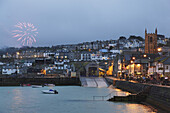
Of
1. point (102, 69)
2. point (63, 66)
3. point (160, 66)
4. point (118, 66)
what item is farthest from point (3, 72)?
point (160, 66)

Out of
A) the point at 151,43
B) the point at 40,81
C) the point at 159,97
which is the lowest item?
the point at 159,97

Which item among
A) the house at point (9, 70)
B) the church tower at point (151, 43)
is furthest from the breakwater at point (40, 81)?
the church tower at point (151, 43)

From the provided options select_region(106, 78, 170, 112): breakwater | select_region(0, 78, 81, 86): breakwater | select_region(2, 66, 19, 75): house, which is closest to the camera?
select_region(106, 78, 170, 112): breakwater

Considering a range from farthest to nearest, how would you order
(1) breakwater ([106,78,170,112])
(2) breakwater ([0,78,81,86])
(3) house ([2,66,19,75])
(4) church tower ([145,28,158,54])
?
(4) church tower ([145,28,158,54]) < (3) house ([2,66,19,75]) < (2) breakwater ([0,78,81,86]) < (1) breakwater ([106,78,170,112])

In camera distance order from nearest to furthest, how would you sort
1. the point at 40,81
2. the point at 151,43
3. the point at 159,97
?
the point at 159,97
the point at 40,81
the point at 151,43

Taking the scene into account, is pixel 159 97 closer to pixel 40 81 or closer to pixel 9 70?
pixel 40 81

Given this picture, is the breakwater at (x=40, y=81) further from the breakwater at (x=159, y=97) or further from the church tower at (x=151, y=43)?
the church tower at (x=151, y=43)

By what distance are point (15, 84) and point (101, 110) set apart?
262 ft

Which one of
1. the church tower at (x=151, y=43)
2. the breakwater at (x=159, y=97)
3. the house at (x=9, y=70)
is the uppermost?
the church tower at (x=151, y=43)

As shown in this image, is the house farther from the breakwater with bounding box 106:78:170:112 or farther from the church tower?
the breakwater with bounding box 106:78:170:112

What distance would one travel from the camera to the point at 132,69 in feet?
346

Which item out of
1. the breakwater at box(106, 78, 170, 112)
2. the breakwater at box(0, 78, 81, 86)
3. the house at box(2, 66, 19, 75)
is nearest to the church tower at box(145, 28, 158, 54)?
the house at box(2, 66, 19, 75)

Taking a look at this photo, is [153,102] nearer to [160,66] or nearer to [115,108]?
[115,108]

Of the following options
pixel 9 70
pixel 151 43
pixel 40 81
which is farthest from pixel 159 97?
pixel 151 43
